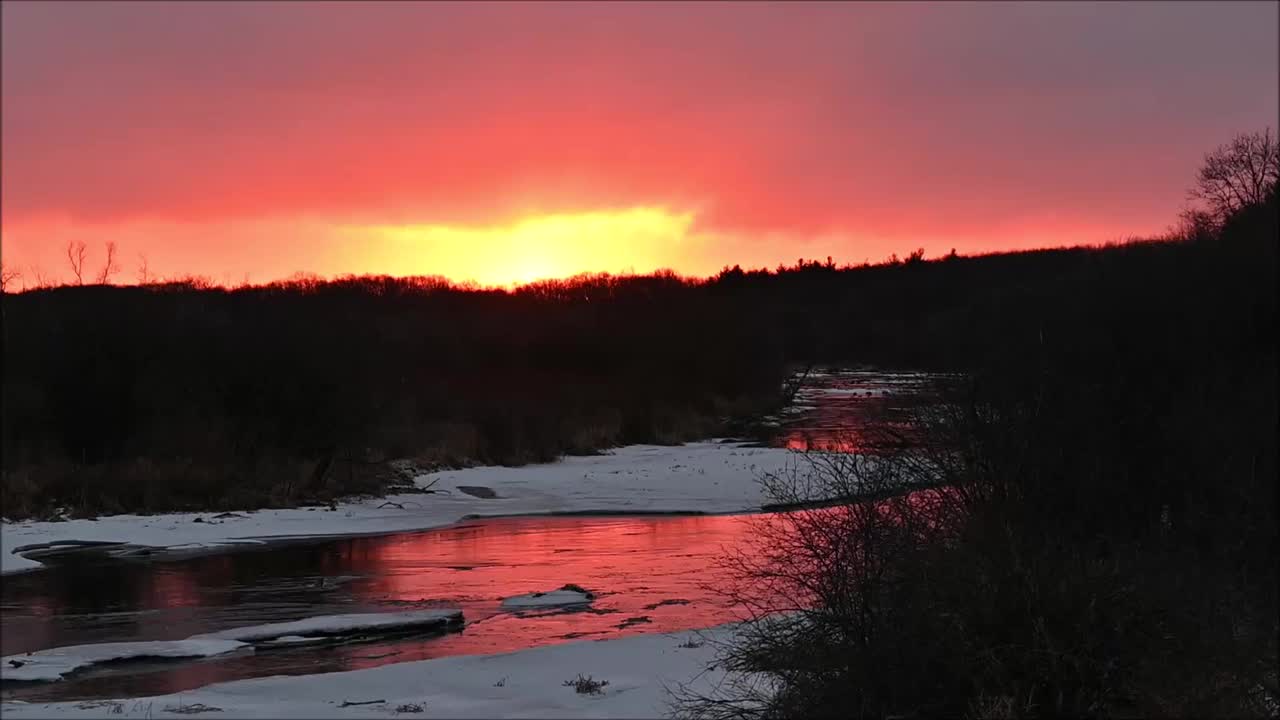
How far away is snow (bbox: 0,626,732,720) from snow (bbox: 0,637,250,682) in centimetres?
168

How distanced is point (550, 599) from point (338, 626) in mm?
3596

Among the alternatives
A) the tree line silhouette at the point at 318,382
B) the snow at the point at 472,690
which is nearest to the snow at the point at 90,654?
the snow at the point at 472,690

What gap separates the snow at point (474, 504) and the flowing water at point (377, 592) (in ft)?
5.48

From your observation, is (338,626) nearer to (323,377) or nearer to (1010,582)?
(1010,582)

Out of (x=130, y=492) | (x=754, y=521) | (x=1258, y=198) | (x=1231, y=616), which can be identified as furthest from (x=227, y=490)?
(x=1258, y=198)

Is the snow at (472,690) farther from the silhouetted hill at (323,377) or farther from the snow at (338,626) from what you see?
the silhouetted hill at (323,377)

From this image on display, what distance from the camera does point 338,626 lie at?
1764cm

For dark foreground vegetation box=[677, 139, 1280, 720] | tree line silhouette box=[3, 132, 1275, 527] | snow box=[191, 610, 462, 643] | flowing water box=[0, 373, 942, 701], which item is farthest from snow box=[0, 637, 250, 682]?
tree line silhouette box=[3, 132, 1275, 527]

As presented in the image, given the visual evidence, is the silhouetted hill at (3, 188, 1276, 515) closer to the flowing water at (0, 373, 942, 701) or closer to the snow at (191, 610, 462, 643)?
the flowing water at (0, 373, 942, 701)

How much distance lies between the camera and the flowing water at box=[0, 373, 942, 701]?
15898 millimetres

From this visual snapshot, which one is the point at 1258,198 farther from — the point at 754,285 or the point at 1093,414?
the point at 754,285

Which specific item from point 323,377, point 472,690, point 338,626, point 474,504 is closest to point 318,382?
point 323,377

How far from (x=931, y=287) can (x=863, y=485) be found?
233 feet

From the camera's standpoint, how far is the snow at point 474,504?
2708 cm
